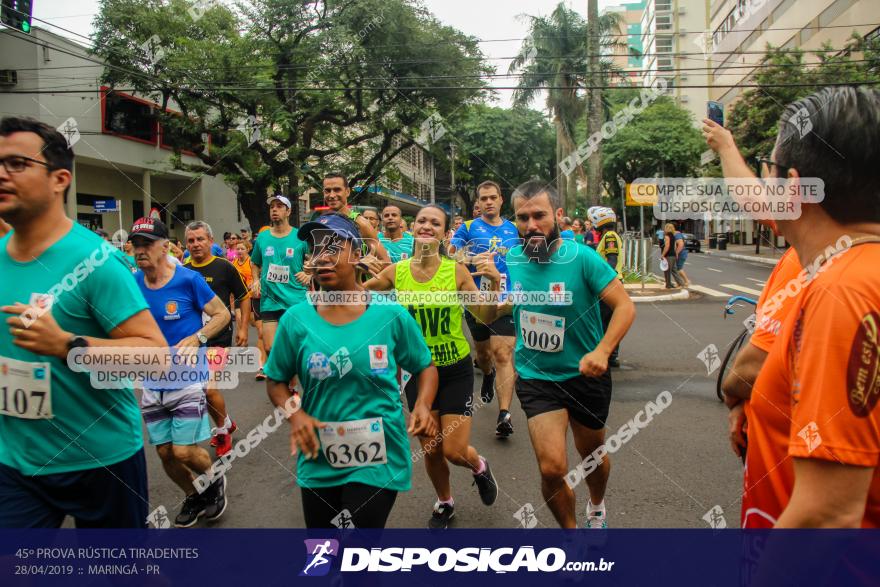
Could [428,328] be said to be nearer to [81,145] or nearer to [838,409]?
[838,409]

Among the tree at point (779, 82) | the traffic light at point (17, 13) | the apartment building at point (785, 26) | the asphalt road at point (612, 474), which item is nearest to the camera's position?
the asphalt road at point (612, 474)

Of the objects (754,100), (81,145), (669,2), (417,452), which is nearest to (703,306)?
(417,452)

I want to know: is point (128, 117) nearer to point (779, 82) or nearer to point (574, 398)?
point (574, 398)

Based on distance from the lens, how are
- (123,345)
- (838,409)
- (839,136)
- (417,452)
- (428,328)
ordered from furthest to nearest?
(417,452) → (428,328) → (123,345) → (839,136) → (838,409)

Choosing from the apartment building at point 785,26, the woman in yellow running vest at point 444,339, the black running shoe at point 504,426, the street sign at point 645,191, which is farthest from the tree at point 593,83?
the woman in yellow running vest at point 444,339

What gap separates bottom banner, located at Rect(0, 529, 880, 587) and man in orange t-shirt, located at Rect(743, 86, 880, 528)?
10cm

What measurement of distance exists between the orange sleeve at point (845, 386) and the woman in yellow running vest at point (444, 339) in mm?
2604

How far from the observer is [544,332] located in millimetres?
3613

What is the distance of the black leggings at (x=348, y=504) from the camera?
2549 millimetres

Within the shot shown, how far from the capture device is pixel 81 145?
21.3m

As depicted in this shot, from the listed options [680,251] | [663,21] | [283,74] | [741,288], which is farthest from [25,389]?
[663,21]

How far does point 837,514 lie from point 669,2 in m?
117

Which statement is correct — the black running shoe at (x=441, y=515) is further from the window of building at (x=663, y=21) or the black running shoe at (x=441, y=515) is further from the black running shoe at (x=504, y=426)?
the window of building at (x=663, y=21)

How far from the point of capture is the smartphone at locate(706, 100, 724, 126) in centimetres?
209
